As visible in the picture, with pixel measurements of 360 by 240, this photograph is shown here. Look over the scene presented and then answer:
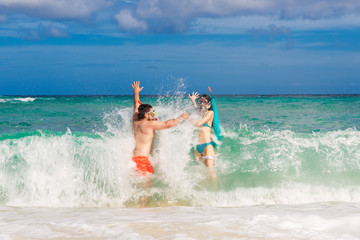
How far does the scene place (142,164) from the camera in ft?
20.9

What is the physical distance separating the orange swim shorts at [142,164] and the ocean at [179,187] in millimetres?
177

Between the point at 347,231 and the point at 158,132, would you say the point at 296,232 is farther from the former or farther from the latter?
the point at 158,132

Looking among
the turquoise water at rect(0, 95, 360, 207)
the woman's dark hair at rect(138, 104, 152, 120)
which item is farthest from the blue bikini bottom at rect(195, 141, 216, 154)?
the woman's dark hair at rect(138, 104, 152, 120)

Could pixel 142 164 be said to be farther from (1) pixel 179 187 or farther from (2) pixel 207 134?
(2) pixel 207 134

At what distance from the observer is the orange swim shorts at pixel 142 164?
6363 millimetres

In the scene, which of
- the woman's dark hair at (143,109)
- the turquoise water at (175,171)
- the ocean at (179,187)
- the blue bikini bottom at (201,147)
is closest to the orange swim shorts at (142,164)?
the ocean at (179,187)

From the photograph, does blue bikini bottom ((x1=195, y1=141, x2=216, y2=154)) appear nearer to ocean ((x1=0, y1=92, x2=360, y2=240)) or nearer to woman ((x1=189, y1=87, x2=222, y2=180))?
woman ((x1=189, y1=87, x2=222, y2=180))

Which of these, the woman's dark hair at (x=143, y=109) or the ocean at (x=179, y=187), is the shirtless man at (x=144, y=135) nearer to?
the woman's dark hair at (x=143, y=109)

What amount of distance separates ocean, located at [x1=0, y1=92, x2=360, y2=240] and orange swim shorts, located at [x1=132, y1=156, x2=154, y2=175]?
18cm

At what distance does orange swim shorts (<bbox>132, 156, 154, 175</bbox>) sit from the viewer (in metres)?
6.36

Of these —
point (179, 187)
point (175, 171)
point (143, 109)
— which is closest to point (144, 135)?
point (143, 109)

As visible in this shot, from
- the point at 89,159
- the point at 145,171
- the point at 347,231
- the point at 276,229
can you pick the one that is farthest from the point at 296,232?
the point at 89,159

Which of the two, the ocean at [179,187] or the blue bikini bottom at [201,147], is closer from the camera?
the ocean at [179,187]

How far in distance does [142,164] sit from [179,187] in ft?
2.83
